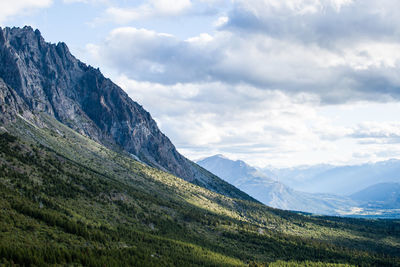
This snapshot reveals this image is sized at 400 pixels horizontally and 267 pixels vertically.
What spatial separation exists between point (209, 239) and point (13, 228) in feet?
309

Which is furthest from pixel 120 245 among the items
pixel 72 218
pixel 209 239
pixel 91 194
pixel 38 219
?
pixel 209 239

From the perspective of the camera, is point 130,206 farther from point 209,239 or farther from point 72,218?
point 72,218

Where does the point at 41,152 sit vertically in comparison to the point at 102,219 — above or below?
above

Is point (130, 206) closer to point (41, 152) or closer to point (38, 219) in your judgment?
point (41, 152)

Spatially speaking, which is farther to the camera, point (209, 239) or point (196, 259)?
point (209, 239)

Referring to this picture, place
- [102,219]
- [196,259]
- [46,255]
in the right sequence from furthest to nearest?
[102,219] < [196,259] < [46,255]

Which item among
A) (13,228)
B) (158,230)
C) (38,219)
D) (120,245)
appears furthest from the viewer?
(158,230)

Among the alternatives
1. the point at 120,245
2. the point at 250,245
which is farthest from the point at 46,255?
the point at 250,245

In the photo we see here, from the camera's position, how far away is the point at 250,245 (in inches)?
6152

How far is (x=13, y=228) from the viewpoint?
75.8 metres

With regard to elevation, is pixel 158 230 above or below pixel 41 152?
below

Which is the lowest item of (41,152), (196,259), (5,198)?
(196,259)

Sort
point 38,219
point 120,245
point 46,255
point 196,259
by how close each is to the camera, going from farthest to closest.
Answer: point 196,259 → point 120,245 → point 38,219 → point 46,255

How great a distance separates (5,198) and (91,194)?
54033 mm
